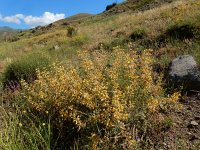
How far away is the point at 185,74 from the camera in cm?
621

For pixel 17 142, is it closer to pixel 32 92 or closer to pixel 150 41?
pixel 32 92

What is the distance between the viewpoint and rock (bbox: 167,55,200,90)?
612 centimetres

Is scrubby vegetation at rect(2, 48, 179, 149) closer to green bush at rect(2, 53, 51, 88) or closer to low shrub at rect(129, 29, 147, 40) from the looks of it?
green bush at rect(2, 53, 51, 88)

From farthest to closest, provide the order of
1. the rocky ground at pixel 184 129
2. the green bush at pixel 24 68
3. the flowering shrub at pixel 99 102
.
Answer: the green bush at pixel 24 68 < the rocky ground at pixel 184 129 < the flowering shrub at pixel 99 102

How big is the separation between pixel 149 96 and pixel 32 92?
5.48 feet

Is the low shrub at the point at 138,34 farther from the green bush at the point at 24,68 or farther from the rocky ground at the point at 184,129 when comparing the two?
the rocky ground at the point at 184,129

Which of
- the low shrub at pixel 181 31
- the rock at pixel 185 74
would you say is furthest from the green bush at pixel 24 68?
the rock at pixel 185 74

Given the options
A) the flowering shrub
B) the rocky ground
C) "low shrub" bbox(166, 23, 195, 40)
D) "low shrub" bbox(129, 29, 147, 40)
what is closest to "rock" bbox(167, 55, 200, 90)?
the rocky ground

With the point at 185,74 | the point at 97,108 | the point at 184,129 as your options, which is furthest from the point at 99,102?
the point at 185,74

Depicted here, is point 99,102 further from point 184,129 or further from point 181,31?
point 181,31

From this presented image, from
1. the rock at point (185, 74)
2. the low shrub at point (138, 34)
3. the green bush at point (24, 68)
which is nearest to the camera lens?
the rock at point (185, 74)

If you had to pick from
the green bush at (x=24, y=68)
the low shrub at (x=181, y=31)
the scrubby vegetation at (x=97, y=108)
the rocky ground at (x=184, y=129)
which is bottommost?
the rocky ground at (x=184, y=129)

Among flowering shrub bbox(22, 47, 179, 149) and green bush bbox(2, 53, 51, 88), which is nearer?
flowering shrub bbox(22, 47, 179, 149)

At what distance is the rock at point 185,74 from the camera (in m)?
6.12
